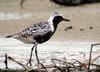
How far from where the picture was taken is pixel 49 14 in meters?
11.2

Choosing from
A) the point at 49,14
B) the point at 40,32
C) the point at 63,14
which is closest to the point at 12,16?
the point at 49,14

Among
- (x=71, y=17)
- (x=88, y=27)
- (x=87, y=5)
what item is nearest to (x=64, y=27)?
(x=88, y=27)

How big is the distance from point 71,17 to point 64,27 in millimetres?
1666

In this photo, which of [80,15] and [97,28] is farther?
[80,15]

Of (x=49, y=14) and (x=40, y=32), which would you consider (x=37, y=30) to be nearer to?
(x=40, y=32)

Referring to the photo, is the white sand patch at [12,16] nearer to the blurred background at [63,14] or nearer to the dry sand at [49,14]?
the blurred background at [63,14]

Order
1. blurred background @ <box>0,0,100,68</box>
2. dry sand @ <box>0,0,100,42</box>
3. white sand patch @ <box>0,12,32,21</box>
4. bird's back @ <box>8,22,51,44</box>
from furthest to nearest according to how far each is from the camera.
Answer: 1. white sand patch @ <box>0,12,32,21</box>
2. dry sand @ <box>0,0,100,42</box>
3. blurred background @ <box>0,0,100,68</box>
4. bird's back @ <box>8,22,51,44</box>

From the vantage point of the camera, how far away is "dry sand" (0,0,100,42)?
9.45m

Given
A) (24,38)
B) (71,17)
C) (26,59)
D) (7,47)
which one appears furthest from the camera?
(71,17)

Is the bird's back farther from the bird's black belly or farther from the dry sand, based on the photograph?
the dry sand

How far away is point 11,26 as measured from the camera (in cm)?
977

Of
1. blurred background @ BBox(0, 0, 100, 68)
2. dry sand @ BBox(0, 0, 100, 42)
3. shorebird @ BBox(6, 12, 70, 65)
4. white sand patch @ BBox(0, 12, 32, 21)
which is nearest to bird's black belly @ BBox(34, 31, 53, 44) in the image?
shorebird @ BBox(6, 12, 70, 65)

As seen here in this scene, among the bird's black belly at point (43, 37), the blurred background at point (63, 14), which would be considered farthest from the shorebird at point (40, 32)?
the blurred background at point (63, 14)

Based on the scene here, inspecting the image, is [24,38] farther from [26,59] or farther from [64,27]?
[64,27]
